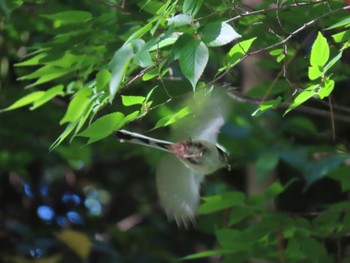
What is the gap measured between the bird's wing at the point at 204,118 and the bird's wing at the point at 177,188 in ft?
0.25

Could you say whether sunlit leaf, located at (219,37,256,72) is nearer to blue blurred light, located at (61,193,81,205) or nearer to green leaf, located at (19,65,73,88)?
green leaf, located at (19,65,73,88)

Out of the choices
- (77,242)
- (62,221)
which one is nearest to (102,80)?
(77,242)

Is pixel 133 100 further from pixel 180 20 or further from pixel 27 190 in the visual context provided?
pixel 27 190

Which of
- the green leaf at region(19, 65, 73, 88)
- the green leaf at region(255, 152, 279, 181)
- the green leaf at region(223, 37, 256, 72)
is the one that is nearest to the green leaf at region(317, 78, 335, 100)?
the green leaf at region(223, 37, 256, 72)

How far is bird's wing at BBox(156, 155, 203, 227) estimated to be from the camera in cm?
149

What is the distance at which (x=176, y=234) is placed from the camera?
11.0ft

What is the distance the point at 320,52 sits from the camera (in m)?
1.23

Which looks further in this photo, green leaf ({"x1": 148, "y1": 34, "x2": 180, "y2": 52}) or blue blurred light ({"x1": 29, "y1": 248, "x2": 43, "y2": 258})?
blue blurred light ({"x1": 29, "y1": 248, "x2": 43, "y2": 258})

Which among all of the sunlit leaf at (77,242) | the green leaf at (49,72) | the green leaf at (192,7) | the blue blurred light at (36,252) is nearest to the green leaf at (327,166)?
the green leaf at (49,72)

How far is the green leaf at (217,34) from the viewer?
3.69 ft

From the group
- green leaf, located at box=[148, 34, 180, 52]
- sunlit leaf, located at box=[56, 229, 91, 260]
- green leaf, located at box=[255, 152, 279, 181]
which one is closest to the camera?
green leaf, located at box=[148, 34, 180, 52]

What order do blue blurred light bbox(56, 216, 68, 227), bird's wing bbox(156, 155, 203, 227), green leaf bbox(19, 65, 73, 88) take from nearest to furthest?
bird's wing bbox(156, 155, 203, 227) → green leaf bbox(19, 65, 73, 88) → blue blurred light bbox(56, 216, 68, 227)

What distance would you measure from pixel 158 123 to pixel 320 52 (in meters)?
0.29

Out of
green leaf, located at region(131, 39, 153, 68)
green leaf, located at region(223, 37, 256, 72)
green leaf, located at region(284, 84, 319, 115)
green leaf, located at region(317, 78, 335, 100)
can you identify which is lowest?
→ green leaf, located at region(284, 84, 319, 115)
